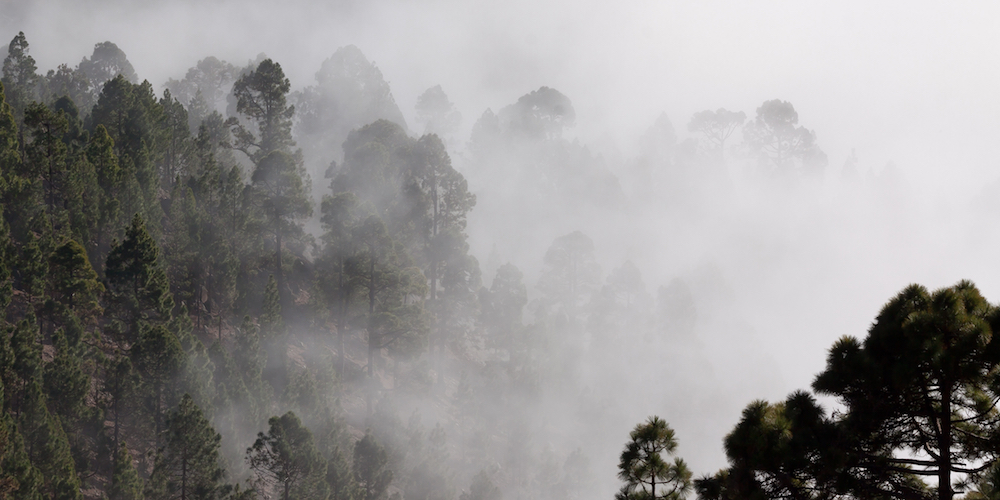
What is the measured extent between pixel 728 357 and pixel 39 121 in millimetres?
70825

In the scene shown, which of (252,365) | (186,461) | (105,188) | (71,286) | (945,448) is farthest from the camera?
(105,188)

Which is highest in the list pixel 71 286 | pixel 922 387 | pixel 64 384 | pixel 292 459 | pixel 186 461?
pixel 71 286

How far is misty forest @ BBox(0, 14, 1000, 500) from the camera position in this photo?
1059cm

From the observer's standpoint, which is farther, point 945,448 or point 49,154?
point 49,154

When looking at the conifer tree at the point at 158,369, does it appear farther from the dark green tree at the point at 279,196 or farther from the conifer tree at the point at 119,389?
the dark green tree at the point at 279,196

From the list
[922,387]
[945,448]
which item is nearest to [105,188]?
[922,387]

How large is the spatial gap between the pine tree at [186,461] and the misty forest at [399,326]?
4.9 inches

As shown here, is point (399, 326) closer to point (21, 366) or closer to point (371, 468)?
point (371, 468)

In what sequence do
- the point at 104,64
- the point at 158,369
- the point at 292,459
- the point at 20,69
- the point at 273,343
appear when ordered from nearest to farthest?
the point at 158,369
the point at 292,459
the point at 273,343
the point at 20,69
the point at 104,64

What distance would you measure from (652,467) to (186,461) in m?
20.7

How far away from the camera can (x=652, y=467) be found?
43.9ft

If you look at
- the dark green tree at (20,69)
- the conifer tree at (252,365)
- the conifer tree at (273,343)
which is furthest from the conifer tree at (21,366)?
the dark green tree at (20,69)

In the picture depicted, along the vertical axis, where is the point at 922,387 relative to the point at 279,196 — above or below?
below

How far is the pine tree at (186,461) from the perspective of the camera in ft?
84.8
